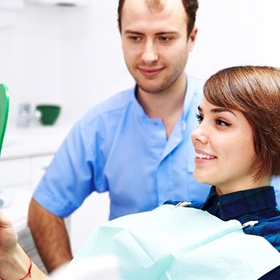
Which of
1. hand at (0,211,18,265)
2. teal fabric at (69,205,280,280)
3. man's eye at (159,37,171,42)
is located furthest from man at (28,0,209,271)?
hand at (0,211,18,265)

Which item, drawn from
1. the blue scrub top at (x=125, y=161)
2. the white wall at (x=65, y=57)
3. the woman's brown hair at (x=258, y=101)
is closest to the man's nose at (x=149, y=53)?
the blue scrub top at (x=125, y=161)

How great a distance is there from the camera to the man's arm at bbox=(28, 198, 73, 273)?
6.04 ft

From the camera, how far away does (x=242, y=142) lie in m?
1.37

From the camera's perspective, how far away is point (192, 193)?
1822 mm

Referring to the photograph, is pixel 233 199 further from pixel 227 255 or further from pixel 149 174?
pixel 149 174

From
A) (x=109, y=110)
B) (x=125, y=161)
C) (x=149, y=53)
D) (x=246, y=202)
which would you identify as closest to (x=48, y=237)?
(x=125, y=161)

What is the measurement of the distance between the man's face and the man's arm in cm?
49

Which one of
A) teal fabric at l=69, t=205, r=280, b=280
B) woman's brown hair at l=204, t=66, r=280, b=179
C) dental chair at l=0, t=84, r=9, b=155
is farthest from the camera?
woman's brown hair at l=204, t=66, r=280, b=179

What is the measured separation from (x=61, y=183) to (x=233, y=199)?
27.5 inches

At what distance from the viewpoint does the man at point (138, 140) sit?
181 cm

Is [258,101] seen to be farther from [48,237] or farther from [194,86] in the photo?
[48,237]

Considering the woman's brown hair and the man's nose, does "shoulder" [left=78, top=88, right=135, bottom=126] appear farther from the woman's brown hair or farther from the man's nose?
the woman's brown hair

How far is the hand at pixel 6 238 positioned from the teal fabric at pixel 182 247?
16 cm

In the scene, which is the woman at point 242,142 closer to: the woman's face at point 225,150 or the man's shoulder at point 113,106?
the woman's face at point 225,150
